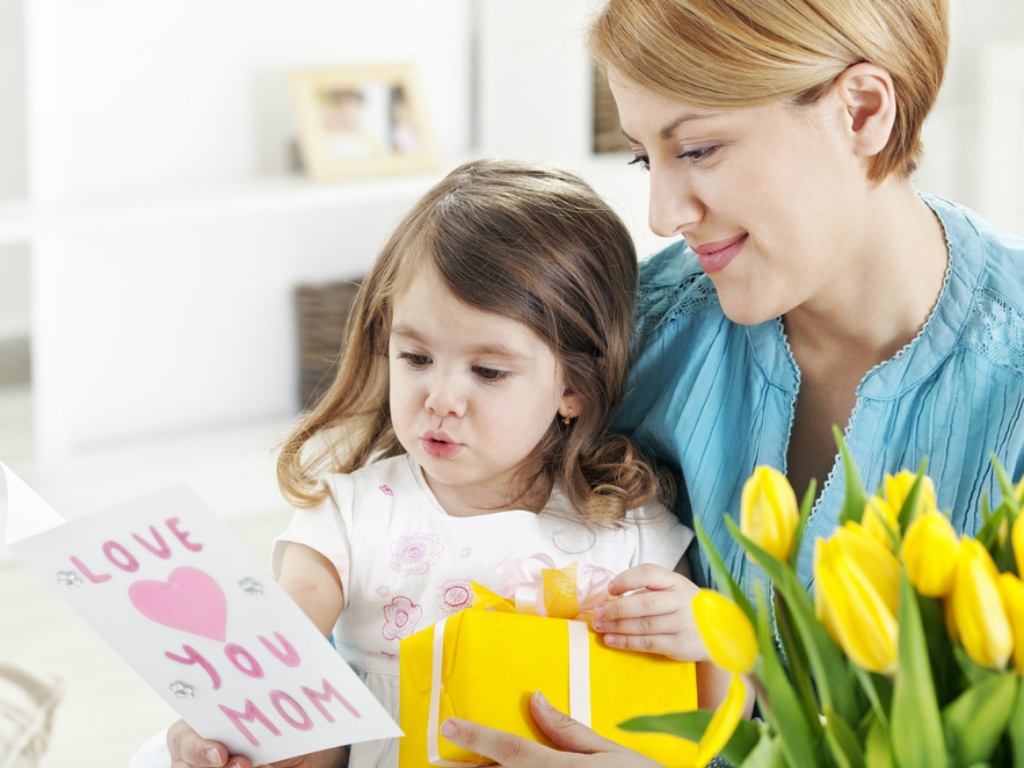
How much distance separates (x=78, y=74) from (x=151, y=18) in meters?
0.24

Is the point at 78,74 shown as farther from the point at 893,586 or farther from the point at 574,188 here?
the point at 893,586

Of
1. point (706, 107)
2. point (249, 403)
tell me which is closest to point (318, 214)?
point (249, 403)

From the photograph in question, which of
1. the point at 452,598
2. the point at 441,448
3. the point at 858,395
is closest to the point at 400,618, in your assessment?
the point at 452,598

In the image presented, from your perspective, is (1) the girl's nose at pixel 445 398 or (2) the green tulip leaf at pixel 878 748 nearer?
(2) the green tulip leaf at pixel 878 748

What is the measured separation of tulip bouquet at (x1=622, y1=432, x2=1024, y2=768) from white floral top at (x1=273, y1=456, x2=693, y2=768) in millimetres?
559

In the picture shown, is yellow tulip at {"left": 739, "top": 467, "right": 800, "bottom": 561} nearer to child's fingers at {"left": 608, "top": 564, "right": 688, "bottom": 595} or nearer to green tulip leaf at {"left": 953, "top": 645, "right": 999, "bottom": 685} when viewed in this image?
green tulip leaf at {"left": 953, "top": 645, "right": 999, "bottom": 685}

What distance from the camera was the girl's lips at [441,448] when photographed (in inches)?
46.1

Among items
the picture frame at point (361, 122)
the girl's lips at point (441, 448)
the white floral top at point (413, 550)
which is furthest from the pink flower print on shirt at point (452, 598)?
the picture frame at point (361, 122)

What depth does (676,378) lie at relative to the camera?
1.31 m

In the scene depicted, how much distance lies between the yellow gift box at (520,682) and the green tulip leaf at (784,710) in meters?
0.37

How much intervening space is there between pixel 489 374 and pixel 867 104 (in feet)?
1.49

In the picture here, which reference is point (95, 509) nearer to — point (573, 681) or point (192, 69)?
point (192, 69)

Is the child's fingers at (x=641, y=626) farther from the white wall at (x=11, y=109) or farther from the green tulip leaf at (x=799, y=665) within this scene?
the white wall at (x=11, y=109)

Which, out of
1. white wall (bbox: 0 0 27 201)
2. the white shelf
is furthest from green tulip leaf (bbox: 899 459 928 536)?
white wall (bbox: 0 0 27 201)
